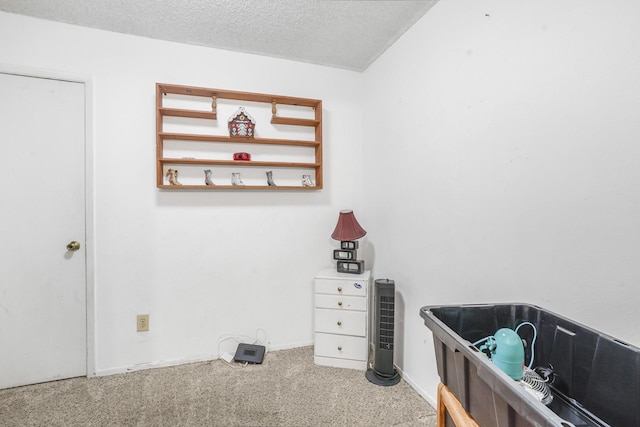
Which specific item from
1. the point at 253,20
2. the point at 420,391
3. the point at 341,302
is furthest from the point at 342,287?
the point at 253,20

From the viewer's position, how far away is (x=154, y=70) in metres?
2.03

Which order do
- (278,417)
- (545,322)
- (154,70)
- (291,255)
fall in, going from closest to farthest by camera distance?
1. (545,322)
2. (278,417)
3. (154,70)
4. (291,255)

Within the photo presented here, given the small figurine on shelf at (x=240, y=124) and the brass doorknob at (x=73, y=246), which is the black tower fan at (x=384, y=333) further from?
the brass doorknob at (x=73, y=246)

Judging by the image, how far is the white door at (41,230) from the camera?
5.85 ft

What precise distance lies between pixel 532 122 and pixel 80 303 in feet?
9.22

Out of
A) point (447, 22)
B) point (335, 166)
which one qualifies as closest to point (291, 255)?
point (335, 166)

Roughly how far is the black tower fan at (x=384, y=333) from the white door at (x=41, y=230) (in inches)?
79.6

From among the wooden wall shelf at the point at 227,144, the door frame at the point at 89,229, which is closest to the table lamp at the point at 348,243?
the wooden wall shelf at the point at 227,144

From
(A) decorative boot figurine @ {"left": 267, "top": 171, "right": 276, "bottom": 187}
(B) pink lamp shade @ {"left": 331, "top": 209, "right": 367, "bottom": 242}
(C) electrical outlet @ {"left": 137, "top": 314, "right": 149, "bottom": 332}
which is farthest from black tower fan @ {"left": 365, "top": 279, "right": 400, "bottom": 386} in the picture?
(C) electrical outlet @ {"left": 137, "top": 314, "right": 149, "bottom": 332}

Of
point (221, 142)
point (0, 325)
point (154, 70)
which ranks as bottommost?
point (0, 325)

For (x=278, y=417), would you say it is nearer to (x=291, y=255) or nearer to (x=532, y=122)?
(x=291, y=255)

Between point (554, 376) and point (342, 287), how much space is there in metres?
1.29

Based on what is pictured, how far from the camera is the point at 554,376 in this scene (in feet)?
2.96

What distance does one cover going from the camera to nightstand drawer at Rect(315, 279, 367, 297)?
6.63 ft
